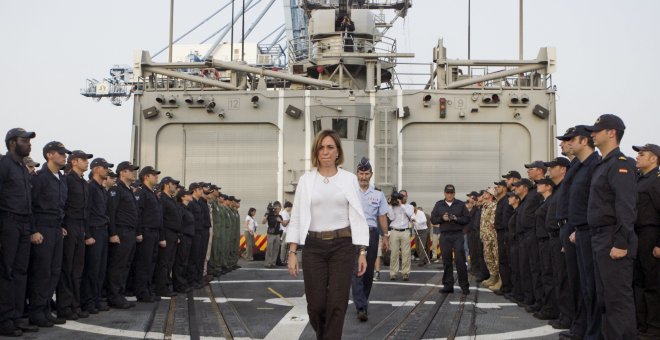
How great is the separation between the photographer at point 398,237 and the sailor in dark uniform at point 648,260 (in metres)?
8.24

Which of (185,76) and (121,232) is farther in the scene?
(185,76)

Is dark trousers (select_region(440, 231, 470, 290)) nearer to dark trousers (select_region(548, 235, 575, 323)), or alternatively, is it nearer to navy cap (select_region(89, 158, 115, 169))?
dark trousers (select_region(548, 235, 575, 323))

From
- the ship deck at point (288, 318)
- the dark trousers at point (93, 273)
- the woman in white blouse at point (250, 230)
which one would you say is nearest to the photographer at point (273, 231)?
the woman in white blouse at point (250, 230)

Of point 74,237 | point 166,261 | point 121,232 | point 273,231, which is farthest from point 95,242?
point 273,231

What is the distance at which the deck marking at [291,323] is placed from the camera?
9.10 m

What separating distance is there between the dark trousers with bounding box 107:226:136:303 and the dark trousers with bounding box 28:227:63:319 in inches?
75.5

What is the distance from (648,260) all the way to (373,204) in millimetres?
3641

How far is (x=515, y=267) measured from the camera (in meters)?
13.5

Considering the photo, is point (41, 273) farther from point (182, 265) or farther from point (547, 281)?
point (547, 281)

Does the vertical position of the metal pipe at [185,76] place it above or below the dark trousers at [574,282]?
above

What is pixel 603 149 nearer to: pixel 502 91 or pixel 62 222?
pixel 62 222

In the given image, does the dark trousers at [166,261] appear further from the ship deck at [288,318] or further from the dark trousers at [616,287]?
the dark trousers at [616,287]

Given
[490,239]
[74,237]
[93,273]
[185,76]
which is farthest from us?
[185,76]

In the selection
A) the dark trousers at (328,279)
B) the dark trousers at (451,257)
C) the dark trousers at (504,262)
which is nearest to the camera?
the dark trousers at (328,279)
